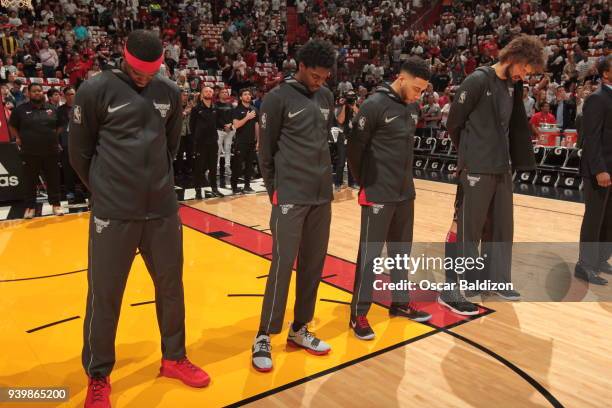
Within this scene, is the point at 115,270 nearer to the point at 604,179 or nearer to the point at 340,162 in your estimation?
the point at 604,179

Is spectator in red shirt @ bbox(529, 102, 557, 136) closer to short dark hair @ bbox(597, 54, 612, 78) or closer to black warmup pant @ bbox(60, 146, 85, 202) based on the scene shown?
short dark hair @ bbox(597, 54, 612, 78)

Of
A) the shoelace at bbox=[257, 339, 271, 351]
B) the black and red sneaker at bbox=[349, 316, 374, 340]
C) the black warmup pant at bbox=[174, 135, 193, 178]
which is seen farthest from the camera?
the black warmup pant at bbox=[174, 135, 193, 178]

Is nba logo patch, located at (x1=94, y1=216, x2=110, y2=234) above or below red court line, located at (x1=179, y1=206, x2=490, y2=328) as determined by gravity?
above

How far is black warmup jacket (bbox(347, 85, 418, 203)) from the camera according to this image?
369cm

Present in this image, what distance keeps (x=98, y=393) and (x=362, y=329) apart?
1.77 meters

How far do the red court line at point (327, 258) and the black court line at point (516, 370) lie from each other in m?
0.21

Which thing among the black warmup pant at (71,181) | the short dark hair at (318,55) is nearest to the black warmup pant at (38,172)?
the black warmup pant at (71,181)

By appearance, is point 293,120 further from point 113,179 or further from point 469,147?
point 469,147

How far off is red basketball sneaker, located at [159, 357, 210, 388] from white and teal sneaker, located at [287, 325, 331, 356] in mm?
686

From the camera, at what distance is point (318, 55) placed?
317cm

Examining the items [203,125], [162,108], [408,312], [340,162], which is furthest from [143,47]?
[340,162]

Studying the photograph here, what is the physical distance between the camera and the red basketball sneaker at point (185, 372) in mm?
3191

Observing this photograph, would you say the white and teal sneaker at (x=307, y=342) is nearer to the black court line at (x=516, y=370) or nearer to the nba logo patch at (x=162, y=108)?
the black court line at (x=516, y=370)

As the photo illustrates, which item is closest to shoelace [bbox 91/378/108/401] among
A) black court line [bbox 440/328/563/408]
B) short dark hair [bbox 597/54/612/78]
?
black court line [bbox 440/328/563/408]
